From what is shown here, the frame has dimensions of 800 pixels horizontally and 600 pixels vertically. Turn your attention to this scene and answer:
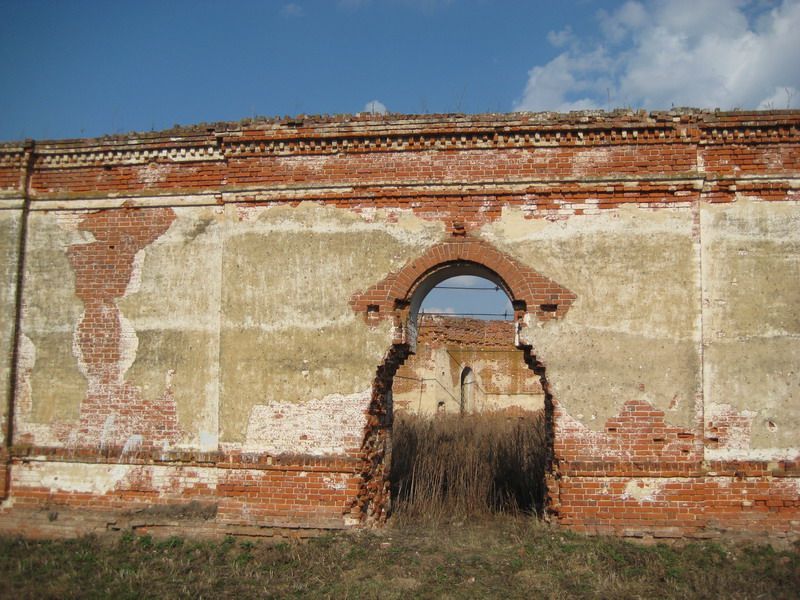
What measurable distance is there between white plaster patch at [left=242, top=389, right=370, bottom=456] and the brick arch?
1077mm

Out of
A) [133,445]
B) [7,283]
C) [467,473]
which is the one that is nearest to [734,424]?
[467,473]

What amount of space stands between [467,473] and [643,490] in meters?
2.88

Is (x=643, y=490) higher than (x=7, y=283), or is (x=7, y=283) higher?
(x=7, y=283)

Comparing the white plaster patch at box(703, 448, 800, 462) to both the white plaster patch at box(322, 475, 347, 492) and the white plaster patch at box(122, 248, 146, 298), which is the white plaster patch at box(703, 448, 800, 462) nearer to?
the white plaster patch at box(322, 475, 347, 492)

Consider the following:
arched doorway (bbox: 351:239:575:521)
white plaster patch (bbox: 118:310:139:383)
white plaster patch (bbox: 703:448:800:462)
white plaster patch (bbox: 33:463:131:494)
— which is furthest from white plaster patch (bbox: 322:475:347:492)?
white plaster patch (bbox: 703:448:800:462)

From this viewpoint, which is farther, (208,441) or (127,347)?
(127,347)

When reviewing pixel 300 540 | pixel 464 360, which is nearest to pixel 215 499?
pixel 300 540

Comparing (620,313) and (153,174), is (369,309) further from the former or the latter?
(153,174)

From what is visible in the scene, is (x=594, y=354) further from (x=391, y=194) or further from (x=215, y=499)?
(x=215, y=499)

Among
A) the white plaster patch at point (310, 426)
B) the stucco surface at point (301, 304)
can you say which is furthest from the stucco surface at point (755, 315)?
the white plaster patch at point (310, 426)

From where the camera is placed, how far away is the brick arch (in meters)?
8.19

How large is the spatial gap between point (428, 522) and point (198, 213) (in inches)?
193

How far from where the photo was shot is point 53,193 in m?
9.40

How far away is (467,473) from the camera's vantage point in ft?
33.1
